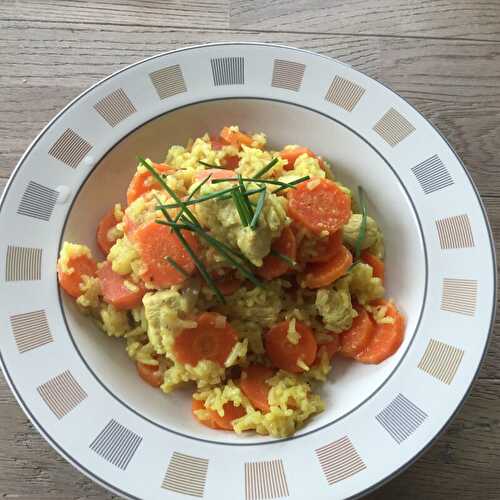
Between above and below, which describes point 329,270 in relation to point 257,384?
above

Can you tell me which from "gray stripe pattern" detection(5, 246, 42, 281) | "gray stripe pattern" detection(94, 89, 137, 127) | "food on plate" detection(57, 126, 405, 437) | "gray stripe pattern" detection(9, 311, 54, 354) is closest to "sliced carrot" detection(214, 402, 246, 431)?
"food on plate" detection(57, 126, 405, 437)

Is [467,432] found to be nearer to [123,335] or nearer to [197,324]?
[197,324]

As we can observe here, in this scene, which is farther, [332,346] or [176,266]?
[332,346]

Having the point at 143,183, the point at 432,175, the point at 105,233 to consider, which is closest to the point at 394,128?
the point at 432,175

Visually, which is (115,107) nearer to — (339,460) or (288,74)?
(288,74)

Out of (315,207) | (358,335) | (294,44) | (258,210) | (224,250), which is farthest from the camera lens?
(294,44)

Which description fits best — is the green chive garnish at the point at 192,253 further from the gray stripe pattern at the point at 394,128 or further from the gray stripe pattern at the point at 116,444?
the gray stripe pattern at the point at 394,128

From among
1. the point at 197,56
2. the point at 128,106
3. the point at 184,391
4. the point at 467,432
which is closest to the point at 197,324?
the point at 184,391
